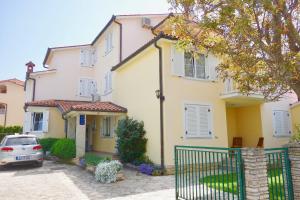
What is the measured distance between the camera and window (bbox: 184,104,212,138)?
1285cm

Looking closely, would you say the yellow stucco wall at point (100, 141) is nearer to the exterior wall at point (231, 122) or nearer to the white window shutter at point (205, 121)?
the white window shutter at point (205, 121)

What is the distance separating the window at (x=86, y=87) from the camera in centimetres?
2361

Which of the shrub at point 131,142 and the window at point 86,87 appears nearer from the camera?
the shrub at point 131,142

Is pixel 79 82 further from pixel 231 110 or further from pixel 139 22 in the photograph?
pixel 231 110

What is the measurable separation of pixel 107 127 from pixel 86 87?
6686mm

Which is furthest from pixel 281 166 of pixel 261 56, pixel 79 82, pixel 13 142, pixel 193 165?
pixel 79 82

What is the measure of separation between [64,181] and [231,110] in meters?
11.9

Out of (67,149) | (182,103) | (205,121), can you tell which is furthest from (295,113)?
(67,149)

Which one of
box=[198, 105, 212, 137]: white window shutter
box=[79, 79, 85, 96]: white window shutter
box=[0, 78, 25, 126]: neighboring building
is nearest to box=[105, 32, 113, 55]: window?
box=[79, 79, 85, 96]: white window shutter

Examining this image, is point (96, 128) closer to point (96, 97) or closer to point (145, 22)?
point (96, 97)

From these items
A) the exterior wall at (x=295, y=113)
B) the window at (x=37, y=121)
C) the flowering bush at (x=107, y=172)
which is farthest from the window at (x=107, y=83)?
the exterior wall at (x=295, y=113)

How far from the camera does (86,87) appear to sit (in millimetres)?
23766

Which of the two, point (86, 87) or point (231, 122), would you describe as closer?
point (231, 122)

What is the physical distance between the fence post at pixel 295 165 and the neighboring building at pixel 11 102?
3478 cm
